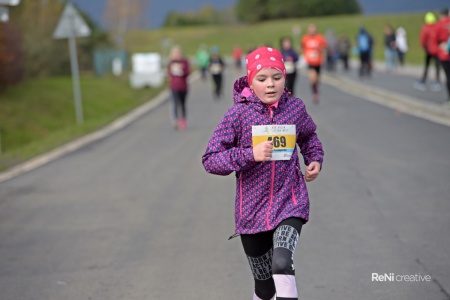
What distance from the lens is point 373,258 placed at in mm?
6852

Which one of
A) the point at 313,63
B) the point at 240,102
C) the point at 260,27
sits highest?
the point at 240,102

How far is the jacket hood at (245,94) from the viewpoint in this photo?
4.54m

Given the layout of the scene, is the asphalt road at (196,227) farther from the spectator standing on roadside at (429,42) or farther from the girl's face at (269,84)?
the spectator standing on roadside at (429,42)

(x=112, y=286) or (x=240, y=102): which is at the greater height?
(x=240, y=102)

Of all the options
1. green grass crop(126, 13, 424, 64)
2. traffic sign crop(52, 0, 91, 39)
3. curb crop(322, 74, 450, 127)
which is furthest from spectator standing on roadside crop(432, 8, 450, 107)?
green grass crop(126, 13, 424, 64)

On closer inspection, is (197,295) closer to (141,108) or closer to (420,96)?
(420,96)

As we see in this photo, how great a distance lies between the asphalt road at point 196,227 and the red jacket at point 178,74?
4.97m

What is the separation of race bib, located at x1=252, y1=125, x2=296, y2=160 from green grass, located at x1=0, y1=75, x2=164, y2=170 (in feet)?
43.0

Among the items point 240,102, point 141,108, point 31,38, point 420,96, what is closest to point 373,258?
point 240,102

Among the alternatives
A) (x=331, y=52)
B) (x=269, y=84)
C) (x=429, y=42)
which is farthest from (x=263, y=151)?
(x=331, y=52)

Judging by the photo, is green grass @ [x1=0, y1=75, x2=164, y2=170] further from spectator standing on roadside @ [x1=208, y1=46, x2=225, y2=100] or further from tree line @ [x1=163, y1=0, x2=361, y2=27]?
tree line @ [x1=163, y1=0, x2=361, y2=27]

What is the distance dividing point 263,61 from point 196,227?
4232 mm

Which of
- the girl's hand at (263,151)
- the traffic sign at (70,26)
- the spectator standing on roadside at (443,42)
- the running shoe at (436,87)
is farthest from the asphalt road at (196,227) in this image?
the running shoe at (436,87)

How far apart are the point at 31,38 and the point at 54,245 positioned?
1604 inches
